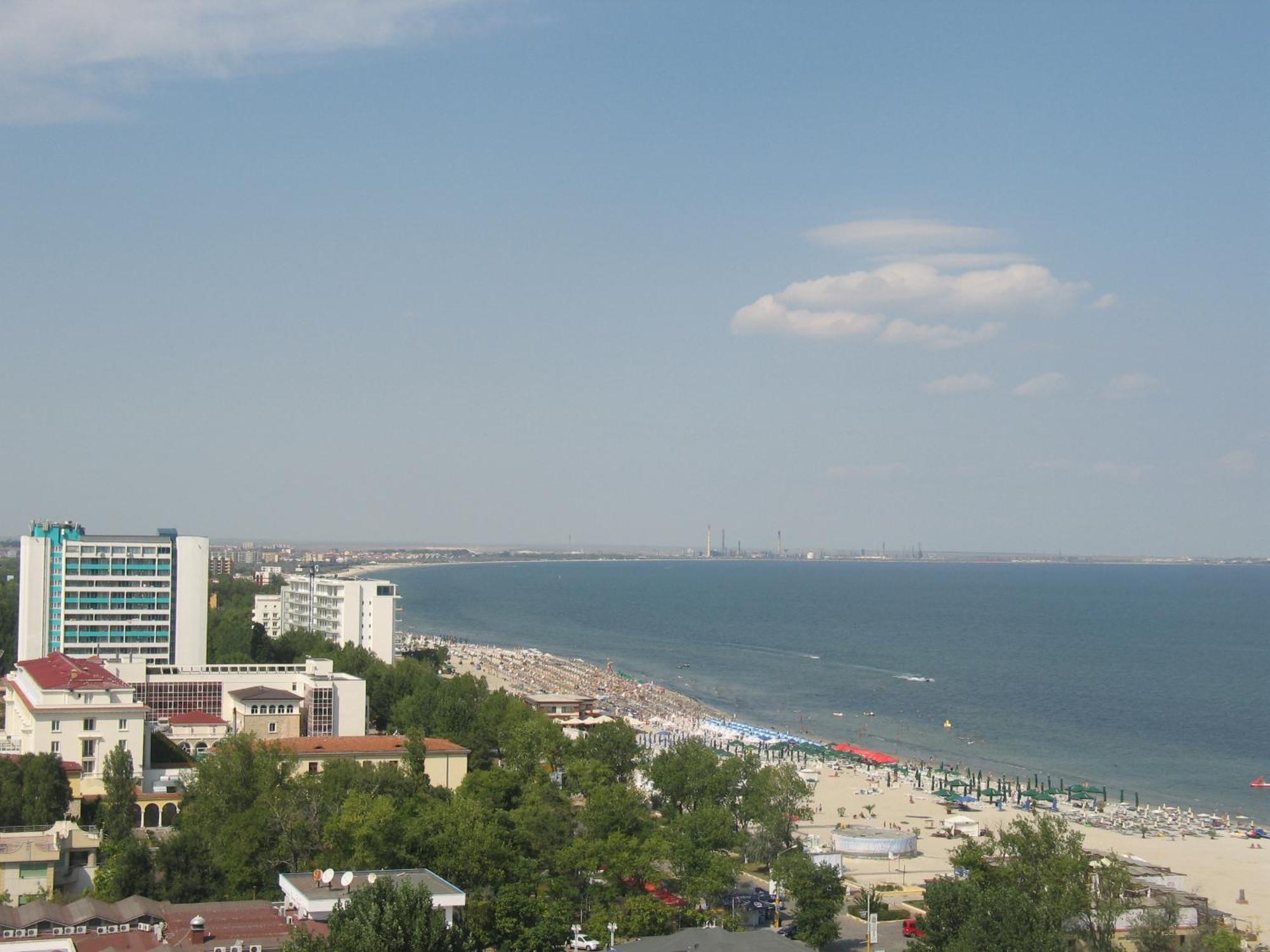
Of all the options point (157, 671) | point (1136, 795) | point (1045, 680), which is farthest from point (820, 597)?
point (157, 671)

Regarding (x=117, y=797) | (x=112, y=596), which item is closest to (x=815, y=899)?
(x=117, y=797)

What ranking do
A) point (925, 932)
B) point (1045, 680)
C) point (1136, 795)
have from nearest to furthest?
point (925, 932), point (1136, 795), point (1045, 680)

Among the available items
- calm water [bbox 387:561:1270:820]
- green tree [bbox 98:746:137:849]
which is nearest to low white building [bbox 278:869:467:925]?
green tree [bbox 98:746:137:849]

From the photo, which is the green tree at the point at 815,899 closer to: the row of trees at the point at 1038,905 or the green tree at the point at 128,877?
the row of trees at the point at 1038,905

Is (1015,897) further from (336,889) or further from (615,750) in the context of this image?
(615,750)

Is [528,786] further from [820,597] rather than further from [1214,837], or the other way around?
[820,597]

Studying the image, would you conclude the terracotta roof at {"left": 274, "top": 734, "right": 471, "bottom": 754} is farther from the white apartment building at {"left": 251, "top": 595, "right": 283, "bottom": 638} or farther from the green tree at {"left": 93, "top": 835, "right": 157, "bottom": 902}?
the white apartment building at {"left": 251, "top": 595, "right": 283, "bottom": 638}

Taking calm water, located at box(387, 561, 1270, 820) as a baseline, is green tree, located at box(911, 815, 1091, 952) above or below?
above
